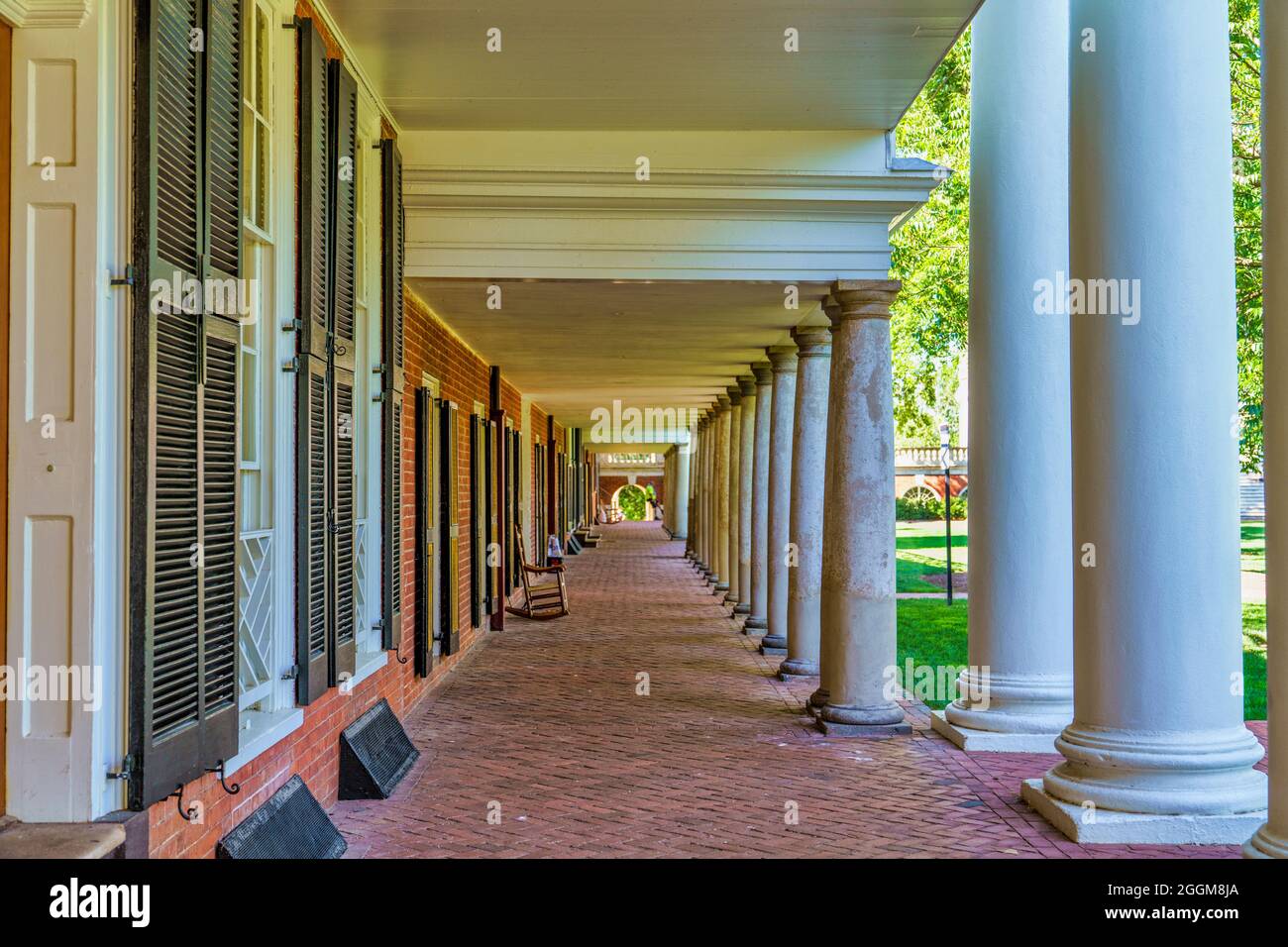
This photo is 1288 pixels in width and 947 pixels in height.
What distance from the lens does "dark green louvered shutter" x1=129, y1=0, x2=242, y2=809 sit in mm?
3984

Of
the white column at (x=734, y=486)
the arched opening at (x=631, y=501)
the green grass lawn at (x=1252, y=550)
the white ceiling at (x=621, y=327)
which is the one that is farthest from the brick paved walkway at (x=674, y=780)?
the arched opening at (x=631, y=501)

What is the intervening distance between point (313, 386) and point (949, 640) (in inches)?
432

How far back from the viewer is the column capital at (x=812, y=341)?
11.9 metres

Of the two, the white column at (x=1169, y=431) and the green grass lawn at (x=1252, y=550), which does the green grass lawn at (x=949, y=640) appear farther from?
the white column at (x=1169, y=431)

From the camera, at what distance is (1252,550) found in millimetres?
31188

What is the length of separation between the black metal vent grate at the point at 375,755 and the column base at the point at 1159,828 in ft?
11.9

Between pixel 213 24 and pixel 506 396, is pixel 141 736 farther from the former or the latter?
pixel 506 396

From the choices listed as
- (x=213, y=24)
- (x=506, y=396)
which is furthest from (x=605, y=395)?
(x=213, y=24)

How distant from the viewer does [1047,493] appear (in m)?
8.20

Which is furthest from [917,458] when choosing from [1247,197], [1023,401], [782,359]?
[1023,401]

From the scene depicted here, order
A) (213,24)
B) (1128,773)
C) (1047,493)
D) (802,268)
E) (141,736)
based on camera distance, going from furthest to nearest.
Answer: (802,268) → (1047,493) → (1128,773) → (213,24) → (141,736)

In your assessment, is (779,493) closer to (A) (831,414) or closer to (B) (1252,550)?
(A) (831,414)

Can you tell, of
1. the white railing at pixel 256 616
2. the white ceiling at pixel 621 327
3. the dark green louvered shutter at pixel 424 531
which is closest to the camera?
the white railing at pixel 256 616
